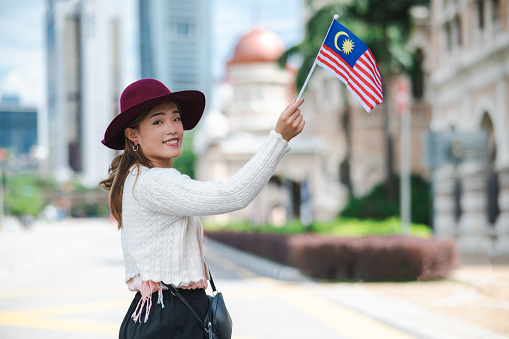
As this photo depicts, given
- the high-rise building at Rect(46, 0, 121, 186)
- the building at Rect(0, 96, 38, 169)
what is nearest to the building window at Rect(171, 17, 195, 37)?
the high-rise building at Rect(46, 0, 121, 186)

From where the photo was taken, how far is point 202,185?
260cm

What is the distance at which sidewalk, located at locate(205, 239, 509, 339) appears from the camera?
807cm

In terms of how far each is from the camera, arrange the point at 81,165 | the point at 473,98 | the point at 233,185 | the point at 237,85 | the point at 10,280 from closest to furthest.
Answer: the point at 233,185
the point at 10,280
the point at 473,98
the point at 237,85
the point at 81,165

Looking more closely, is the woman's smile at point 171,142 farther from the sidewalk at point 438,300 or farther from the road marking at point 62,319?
the road marking at point 62,319

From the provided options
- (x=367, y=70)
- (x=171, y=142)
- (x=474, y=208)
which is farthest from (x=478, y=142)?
(x=171, y=142)

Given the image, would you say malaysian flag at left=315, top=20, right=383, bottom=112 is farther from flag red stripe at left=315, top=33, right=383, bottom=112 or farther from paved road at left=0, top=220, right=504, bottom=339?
paved road at left=0, top=220, right=504, bottom=339

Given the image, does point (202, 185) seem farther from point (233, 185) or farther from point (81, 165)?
point (81, 165)

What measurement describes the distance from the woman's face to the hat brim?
Result: 5 centimetres

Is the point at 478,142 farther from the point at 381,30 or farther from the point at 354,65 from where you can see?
the point at 354,65

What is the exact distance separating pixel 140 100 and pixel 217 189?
590mm

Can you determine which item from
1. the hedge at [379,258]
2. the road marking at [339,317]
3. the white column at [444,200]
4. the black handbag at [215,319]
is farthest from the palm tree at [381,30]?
the black handbag at [215,319]

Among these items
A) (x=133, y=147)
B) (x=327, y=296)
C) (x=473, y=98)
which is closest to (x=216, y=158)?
(x=473, y=98)

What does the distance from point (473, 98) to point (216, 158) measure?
2163 cm

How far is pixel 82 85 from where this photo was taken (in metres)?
152
